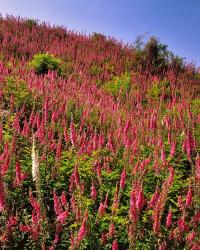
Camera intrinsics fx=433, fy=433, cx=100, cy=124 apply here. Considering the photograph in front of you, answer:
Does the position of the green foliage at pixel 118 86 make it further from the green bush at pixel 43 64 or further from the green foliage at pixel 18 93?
the green foliage at pixel 18 93

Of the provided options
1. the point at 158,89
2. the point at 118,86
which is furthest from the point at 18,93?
the point at 158,89

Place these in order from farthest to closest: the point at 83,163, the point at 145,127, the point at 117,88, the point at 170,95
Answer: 1. the point at 170,95
2. the point at 117,88
3. the point at 145,127
4. the point at 83,163

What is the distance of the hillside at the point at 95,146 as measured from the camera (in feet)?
11.6

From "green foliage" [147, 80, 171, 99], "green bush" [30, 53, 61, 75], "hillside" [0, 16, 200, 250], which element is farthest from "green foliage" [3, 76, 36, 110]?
"green foliage" [147, 80, 171, 99]

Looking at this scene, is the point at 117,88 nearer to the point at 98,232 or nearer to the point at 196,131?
the point at 196,131

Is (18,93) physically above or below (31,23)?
below

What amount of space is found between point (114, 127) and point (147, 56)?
7.78 meters

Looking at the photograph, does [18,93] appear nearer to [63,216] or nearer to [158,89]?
[63,216]

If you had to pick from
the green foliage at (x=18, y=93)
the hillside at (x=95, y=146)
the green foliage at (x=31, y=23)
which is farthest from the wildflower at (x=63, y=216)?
the green foliage at (x=31, y=23)

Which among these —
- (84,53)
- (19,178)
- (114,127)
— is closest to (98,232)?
(19,178)

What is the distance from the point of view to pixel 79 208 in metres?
3.66

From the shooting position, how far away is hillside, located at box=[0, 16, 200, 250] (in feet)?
11.6

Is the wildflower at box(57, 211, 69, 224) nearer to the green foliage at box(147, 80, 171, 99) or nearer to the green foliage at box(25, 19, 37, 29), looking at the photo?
the green foliage at box(147, 80, 171, 99)

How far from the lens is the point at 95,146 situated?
Answer: 5.23m
